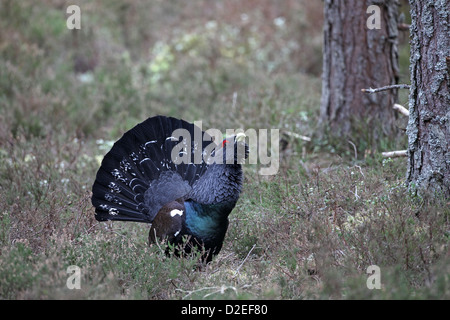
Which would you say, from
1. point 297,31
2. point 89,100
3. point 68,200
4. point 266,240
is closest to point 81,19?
point 89,100

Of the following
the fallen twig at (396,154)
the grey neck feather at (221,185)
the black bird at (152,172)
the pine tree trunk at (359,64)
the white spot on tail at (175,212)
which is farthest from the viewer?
the pine tree trunk at (359,64)

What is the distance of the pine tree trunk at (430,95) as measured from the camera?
4.26 m

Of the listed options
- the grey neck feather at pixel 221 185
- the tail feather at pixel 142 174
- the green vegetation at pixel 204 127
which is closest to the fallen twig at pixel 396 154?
the green vegetation at pixel 204 127

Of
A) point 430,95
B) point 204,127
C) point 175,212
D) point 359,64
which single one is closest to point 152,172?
point 175,212

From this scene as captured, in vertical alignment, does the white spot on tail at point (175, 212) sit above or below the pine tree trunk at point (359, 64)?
below

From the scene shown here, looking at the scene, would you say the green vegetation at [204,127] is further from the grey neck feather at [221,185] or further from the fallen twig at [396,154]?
the grey neck feather at [221,185]

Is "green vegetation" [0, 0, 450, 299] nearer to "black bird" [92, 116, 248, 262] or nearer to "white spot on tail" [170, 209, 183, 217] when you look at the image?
"black bird" [92, 116, 248, 262]

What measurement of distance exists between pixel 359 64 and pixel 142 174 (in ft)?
10.3

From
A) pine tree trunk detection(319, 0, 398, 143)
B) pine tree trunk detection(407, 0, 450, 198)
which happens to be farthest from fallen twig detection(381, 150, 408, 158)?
pine tree trunk detection(319, 0, 398, 143)

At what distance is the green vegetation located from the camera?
3865 mm

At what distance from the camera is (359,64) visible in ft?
21.3

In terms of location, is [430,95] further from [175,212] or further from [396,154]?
[175,212]

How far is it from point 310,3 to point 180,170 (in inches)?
321

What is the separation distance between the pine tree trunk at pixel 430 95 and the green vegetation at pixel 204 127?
11.8 inches
